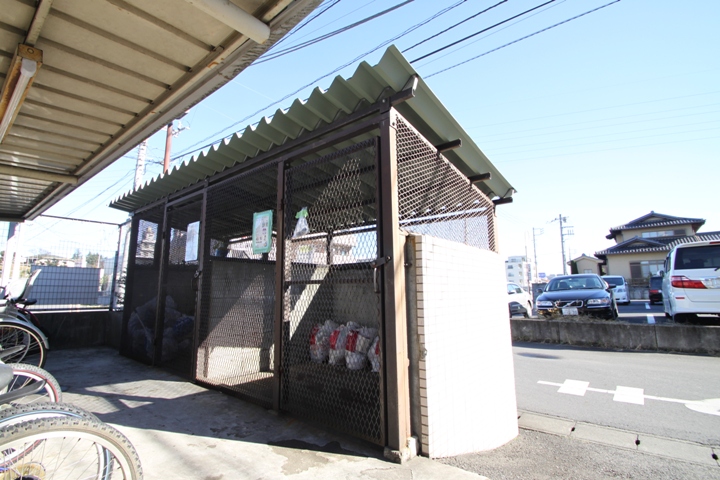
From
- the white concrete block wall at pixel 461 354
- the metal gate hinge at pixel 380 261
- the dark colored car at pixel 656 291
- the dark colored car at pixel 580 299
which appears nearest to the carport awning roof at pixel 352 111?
the white concrete block wall at pixel 461 354

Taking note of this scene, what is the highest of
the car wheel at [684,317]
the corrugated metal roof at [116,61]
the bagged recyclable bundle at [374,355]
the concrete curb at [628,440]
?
the corrugated metal roof at [116,61]

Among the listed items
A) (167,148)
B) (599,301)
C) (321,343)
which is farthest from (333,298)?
(167,148)

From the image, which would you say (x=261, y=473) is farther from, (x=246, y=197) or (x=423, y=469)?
(x=246, y=197)

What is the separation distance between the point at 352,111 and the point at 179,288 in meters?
4.51

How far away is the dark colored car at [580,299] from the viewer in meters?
8.42

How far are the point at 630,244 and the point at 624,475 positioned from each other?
28.3 m

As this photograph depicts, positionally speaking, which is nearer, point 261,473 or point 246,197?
point 261,473

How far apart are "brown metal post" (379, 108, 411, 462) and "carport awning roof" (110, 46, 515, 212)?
27cm

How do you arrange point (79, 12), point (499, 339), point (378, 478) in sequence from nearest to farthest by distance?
point (79, 12)
point (378, 478)
point (499, 339)

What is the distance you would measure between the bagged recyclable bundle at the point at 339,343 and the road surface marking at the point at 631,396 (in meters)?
3.31

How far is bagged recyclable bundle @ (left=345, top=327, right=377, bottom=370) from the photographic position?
4012 mm

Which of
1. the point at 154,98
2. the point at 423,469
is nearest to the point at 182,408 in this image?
the point at 423,469

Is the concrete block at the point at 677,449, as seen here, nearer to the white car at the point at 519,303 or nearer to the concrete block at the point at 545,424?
the concrete block at the point at 545,424

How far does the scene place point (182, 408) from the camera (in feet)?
11.1
